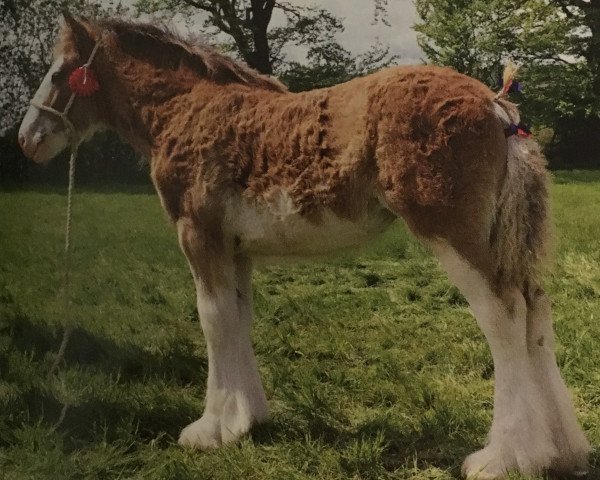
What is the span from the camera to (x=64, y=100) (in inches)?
44.4

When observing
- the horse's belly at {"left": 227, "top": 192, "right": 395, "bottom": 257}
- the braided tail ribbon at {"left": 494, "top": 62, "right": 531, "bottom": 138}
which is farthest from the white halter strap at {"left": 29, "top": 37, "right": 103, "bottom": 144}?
the braided tail ribbon at {"left": 494, "top": 62, "right": 531, "bottom": 138}

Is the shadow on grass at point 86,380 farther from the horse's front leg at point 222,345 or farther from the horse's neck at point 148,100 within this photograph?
the horse's neck at point 148,100

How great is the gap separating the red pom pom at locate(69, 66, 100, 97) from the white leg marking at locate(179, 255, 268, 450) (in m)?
0.36

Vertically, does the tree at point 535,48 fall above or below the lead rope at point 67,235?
above

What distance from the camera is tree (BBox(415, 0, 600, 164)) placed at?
100 cm

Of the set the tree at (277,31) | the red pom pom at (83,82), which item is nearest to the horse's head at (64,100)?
the red pom pom at (83,82)

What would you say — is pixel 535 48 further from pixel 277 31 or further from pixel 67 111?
pixel 67 111

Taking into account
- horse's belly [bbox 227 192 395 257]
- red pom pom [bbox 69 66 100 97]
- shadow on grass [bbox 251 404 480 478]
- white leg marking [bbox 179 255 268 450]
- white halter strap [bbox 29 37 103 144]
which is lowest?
shadow on grass [bbox 251 404 480 478]

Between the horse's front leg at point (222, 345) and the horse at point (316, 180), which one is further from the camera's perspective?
the horse's front leg at point (222, 345)

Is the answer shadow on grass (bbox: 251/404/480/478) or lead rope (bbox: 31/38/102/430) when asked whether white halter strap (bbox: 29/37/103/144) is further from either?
shadow on grass (bbox: 251/404/480/478)

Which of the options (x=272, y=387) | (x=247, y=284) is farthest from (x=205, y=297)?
(x=272, y=387)

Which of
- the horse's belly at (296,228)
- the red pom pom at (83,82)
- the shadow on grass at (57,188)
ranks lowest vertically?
the horse's belly at (296,228)

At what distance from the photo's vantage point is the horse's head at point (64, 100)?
42.5 inches

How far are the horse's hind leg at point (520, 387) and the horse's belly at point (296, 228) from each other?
0.12 m
